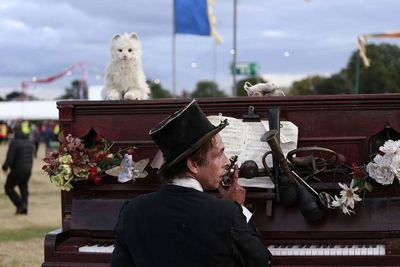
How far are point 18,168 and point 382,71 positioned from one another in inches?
922

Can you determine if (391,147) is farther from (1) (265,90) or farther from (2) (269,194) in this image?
(1) (265,90)

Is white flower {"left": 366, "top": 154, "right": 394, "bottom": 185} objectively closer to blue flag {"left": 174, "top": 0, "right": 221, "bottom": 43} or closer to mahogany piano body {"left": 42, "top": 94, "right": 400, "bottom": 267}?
mahogany piano body {"left": 42, "top": 94, "right": 400, "bottom": 267}

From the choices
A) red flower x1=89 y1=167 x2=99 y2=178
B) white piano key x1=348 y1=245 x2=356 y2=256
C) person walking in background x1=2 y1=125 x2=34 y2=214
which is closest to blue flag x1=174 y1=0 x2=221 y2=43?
person walking in background x1=2 y1=125 x2=34 y2=214

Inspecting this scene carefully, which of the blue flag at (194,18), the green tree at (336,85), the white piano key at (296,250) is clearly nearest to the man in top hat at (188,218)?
the white piano key at (296,250)

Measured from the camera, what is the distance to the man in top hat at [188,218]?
8.48 feet

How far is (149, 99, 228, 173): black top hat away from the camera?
8.77 ft

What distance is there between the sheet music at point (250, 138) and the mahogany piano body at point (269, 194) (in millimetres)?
81

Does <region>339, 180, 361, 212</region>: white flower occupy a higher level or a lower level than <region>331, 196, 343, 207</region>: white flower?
higher

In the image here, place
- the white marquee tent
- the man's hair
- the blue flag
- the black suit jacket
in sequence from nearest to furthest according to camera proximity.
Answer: the black suit jacket
the man's hair
the blue flag
the white marquee tent

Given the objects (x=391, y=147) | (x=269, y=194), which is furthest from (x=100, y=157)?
(x=391, y=147)

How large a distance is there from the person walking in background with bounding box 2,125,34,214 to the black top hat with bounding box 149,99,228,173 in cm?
1055

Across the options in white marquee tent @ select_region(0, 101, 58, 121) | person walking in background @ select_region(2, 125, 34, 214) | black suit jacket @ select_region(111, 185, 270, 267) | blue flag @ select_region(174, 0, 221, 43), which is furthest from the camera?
white marquee tent @ select_region(0, 101, 58, 121)

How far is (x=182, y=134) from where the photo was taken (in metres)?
2.70

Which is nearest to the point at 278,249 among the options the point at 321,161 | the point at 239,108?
the point at 321,161
